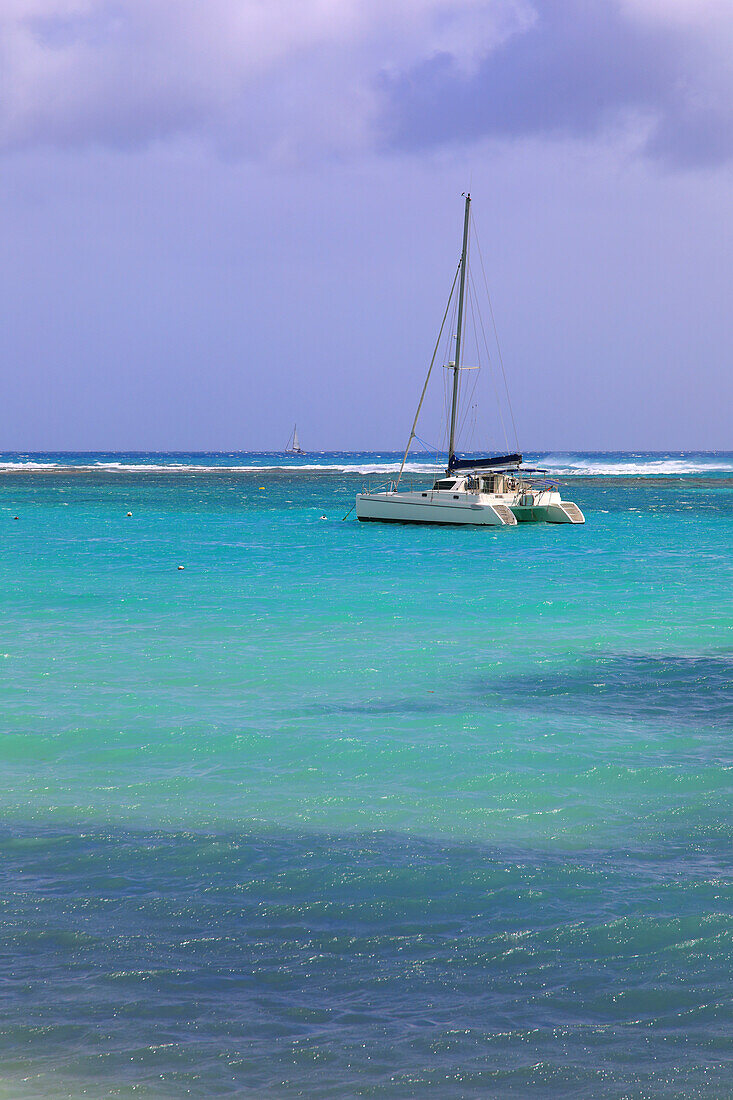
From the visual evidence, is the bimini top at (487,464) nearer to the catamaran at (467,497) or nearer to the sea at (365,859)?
the catamaran at (467,497)

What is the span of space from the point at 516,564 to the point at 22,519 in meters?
27.9

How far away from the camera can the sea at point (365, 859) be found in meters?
4.41

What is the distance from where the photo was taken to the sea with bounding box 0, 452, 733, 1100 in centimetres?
441

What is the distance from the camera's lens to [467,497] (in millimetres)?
38562

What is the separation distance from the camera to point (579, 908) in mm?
5820

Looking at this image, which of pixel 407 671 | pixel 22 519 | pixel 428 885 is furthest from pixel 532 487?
pixel 428 885

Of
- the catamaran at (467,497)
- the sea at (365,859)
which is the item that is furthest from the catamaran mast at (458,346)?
the sea at (365,859)

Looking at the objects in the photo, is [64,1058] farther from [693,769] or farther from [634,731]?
[634,731]

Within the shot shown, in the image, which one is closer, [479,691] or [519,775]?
[519,775]

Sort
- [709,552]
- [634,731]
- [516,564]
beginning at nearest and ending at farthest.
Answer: [634,731] → [516,564] → [709,552]

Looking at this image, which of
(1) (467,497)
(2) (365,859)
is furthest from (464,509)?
(2) (365,859)

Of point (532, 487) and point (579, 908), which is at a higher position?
point (532, 487)

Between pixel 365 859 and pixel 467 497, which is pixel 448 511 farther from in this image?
pixel 365 859

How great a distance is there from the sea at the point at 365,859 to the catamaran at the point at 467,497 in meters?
21.9
